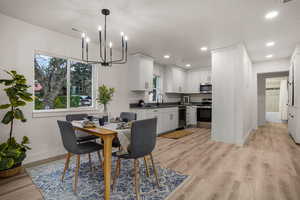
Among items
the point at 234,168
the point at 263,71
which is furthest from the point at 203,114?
the point at 234,168

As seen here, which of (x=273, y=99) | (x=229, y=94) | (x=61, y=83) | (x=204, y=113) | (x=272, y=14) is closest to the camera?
(x=272, y=14)

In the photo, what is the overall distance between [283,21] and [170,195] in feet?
11.3

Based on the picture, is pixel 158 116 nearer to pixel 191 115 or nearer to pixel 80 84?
pixel 191 115

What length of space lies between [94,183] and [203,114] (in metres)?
5.13

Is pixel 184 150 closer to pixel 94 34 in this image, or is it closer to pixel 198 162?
pixel 198 162

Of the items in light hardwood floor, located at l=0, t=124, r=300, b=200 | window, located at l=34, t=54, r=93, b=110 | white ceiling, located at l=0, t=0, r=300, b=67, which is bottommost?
light hardwood floor, located at l=0, t=124, r=300, b=200

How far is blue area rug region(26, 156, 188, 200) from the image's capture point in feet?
6.03

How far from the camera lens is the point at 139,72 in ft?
15.0

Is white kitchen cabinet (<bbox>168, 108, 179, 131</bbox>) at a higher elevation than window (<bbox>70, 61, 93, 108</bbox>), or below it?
below

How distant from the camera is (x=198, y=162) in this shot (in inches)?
111

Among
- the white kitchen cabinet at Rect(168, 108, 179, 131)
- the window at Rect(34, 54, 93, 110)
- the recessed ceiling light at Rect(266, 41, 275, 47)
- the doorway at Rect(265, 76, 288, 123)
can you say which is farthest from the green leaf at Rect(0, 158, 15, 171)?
the doorway at Rect(265, 76, 288, 123)

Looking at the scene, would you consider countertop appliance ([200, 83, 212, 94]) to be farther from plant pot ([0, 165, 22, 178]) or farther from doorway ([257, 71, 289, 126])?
plant pot ([0, 165, 22, 178])

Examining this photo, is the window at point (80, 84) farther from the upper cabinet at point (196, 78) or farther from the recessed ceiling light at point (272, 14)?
the upper cabinet at point (196, 78)

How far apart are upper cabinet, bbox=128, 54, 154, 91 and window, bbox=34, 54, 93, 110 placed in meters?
1.28
